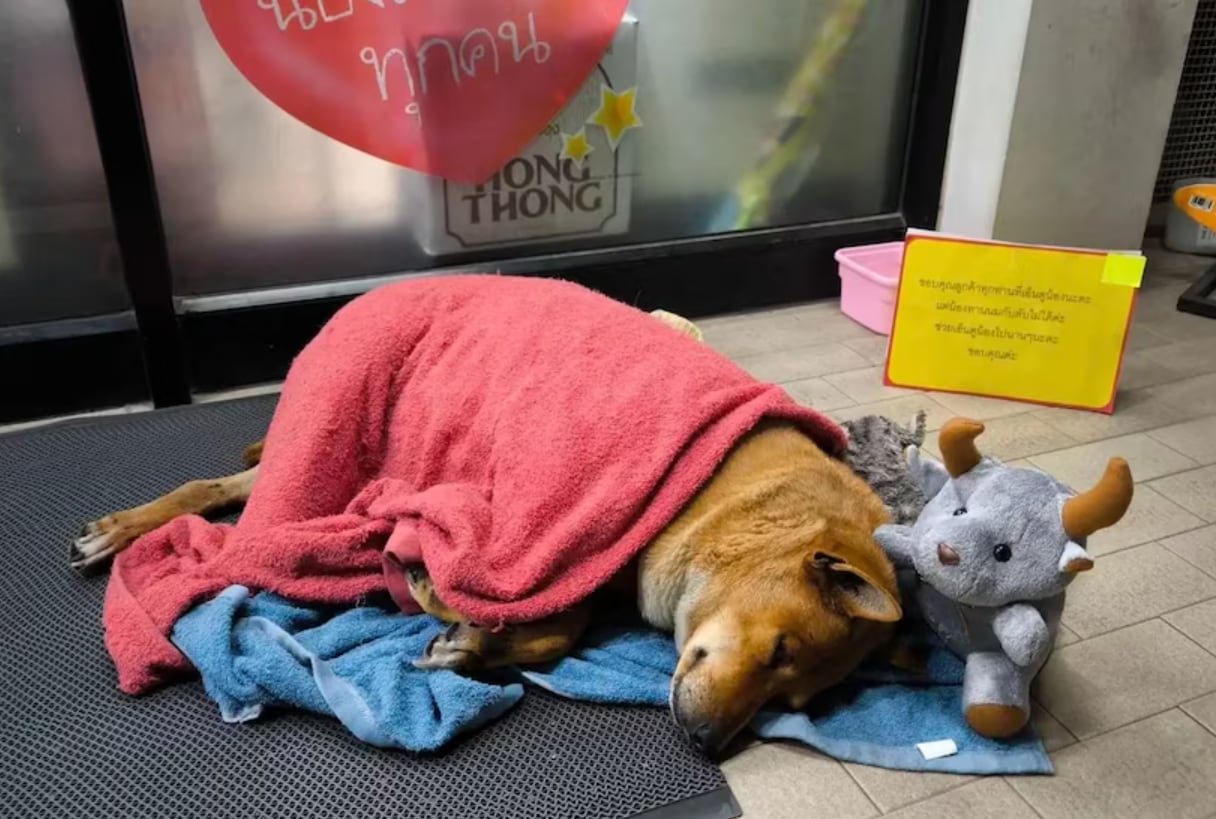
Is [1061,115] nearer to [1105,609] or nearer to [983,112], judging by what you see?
[983,112]

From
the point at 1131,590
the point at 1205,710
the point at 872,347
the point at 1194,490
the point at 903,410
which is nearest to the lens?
the point at 1205,710

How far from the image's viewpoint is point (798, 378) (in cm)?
249

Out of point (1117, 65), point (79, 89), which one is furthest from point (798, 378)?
point (79, 89)

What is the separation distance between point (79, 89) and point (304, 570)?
122cm

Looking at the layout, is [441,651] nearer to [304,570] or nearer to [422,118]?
[304,570]

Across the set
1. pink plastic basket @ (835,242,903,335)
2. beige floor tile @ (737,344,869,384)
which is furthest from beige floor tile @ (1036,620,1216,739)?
pink plastic basket @ (835,242,903,335)

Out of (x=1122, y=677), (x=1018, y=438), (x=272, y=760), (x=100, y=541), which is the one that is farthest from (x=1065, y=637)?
(x=100, y=541)

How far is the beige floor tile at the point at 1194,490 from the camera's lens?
1981 millimetres

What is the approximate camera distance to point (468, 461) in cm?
164

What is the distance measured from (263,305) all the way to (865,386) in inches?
54.7

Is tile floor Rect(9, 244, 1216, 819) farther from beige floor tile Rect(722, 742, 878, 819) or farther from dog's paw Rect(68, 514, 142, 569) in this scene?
dog's paw Rect(68, 514, 142, 569)

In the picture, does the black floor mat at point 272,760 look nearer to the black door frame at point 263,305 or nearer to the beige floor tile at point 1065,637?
the beige floor tile at point 1065,637

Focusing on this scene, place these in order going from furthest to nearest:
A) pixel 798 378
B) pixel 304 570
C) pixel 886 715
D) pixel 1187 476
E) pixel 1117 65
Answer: pixel 1117 65 < pixel 798 378 < pixel 1187 476 < pixel 304 570 < pixel 886 715

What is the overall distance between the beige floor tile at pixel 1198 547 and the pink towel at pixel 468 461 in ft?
2.23
